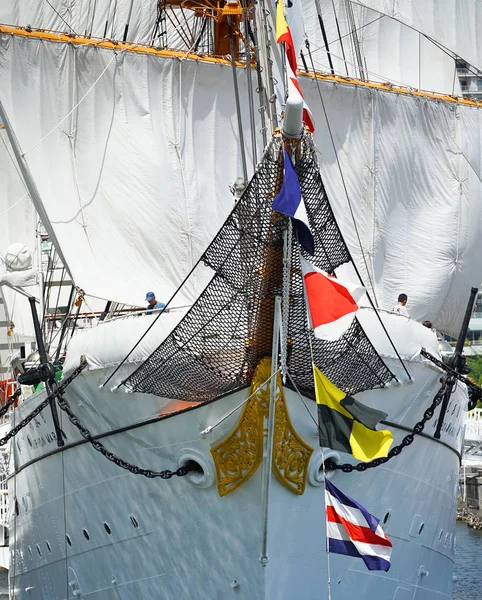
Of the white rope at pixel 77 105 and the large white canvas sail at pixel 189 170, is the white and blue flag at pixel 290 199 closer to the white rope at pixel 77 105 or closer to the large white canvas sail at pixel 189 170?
the large white canvas sail at pixel 189 170

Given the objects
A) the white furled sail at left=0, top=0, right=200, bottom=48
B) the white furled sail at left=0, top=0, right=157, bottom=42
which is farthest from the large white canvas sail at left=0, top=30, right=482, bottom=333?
the white furled sail at left=0, top=0, right=200, bottom=48

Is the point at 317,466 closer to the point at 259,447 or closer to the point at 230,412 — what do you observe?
the point at 259,447

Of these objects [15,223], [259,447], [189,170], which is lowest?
[259,447]

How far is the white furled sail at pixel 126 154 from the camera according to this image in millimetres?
21891

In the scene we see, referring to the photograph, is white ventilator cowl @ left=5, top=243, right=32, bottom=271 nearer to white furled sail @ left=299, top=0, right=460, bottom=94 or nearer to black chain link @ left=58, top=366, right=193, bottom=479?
black chain link @ left=58, top=366, right=193, bottom=479

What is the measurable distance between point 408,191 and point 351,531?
10.4 meters

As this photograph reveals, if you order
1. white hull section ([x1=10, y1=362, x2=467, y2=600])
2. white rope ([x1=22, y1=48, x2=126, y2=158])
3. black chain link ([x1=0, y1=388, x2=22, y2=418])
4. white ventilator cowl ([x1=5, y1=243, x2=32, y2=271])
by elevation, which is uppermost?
white rope ([x1=22, y1=48, x2=126, y2=158])

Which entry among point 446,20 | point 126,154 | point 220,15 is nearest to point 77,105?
point 126,154

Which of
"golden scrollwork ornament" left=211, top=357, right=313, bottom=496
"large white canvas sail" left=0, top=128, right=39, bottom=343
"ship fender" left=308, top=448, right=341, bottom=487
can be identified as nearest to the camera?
"golden scrollwork ornament" left=211, top=357, right=313, bottom=496

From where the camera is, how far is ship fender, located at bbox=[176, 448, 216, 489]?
55.4ft

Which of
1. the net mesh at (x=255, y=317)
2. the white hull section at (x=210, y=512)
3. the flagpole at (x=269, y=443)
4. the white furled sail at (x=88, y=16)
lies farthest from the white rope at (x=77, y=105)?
the flagpole at (x=269, y=443)

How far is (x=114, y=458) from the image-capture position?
1727 cm

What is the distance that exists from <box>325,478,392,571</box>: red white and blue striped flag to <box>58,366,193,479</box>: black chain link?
2.20 metres

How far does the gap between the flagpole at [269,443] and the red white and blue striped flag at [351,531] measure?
86 cm
